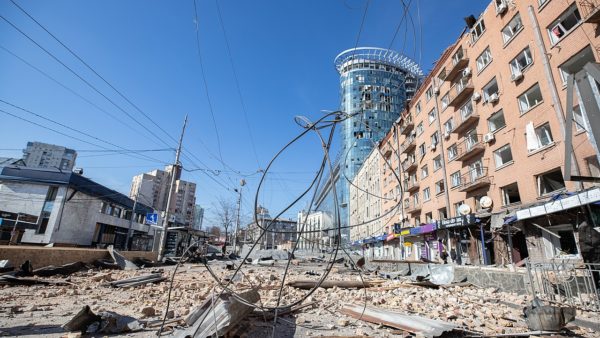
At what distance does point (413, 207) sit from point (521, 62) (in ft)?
64.2

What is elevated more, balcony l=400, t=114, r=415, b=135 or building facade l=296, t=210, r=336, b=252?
balcony l=400, t=114, r=415, b=135

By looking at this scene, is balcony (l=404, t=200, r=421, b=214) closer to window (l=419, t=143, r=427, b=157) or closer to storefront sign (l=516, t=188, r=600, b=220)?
window (l=419, t=143, r=427, b=157)

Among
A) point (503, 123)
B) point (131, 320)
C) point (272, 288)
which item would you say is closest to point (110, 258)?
point (272, 288)

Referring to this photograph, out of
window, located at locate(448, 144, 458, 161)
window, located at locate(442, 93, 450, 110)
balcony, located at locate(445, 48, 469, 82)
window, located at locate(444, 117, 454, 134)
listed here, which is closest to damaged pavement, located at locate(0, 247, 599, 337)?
window, located at locate(448, 144, 458, 161)

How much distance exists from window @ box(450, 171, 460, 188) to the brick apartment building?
99 mm

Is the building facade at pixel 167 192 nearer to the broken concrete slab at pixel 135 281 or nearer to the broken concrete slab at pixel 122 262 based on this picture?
the broken concrete slab at pixel 122 262

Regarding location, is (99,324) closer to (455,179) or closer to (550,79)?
(550,79)

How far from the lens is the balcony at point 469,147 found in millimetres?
22727

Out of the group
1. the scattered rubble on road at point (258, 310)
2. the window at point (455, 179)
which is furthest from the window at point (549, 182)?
the scattered rubble on road at point (258, 310)

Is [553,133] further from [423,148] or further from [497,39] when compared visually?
[423,148]

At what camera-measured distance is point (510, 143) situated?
19922 mm

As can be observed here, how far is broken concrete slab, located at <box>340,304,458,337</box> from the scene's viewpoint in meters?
4.76

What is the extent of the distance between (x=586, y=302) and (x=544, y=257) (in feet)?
35.6

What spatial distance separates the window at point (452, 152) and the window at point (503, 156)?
17.7 ft
